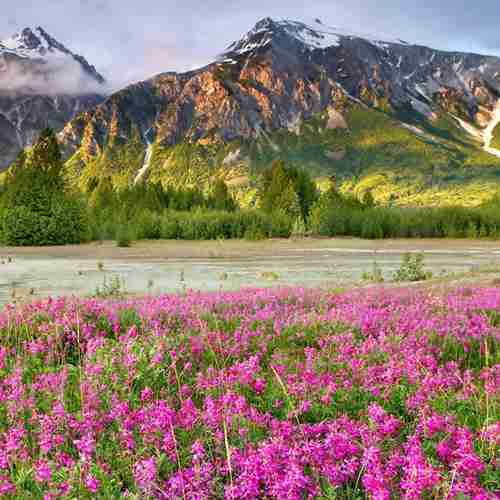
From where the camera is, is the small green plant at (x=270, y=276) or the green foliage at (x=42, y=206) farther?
the green foliage at (x=42, y=206)

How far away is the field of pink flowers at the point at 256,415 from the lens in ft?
7.98

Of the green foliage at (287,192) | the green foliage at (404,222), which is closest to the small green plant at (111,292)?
the green foliage at (404,222)

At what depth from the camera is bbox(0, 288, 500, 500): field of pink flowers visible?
2.43 m

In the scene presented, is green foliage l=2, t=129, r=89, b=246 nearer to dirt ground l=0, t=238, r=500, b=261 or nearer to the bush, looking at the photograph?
the bush

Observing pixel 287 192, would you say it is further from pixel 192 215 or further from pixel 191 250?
pixel 191 250

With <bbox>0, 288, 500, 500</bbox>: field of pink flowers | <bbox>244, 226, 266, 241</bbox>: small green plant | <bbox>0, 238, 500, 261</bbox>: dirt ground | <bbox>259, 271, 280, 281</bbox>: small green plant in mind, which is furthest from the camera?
<bbox>244, 226, 266, 241</bbox>: small green plant

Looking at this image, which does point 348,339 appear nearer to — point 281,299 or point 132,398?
point 132,398

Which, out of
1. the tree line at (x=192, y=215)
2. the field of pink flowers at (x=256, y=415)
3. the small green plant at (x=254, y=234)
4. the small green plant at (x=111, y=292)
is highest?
the tree line at (x=192, y=215)

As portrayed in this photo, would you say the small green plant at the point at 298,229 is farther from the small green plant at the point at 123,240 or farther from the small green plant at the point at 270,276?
the small green plant at the point at 270,276

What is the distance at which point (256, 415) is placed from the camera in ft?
10.4

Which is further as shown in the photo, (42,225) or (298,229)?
(298,229)

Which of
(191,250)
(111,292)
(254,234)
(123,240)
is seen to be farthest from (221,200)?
(111,292)

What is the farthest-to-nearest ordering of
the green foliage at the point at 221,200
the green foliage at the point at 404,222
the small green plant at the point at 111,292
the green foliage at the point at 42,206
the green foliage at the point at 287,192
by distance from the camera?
the green foliage at the point at 221,200, the green foliage at the point at 287,192, the green foliage at the point at 404,222, the green foliage at the point at 42,206, the small green plant at the point at 111,292

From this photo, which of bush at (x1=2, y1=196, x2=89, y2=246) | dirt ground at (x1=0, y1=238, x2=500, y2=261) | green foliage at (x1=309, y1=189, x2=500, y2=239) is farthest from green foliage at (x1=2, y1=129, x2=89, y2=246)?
green foliage at (x1=309, y1=189, x2=500, y2=239)
